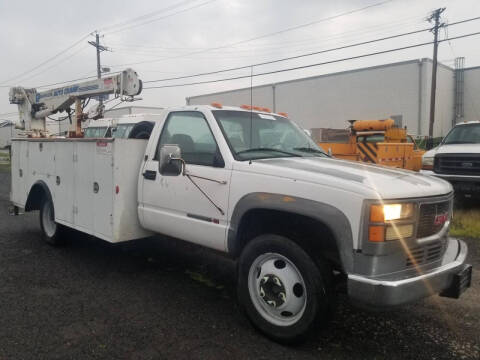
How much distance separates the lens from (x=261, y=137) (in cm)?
445

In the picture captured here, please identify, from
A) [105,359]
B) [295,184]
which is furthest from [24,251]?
[295,184]

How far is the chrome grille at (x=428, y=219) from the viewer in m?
3.26

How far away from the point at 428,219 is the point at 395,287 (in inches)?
27.6

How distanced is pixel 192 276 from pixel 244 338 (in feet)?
5.66

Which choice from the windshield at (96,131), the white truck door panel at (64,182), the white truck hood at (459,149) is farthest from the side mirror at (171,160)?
the windshield at (96,131)

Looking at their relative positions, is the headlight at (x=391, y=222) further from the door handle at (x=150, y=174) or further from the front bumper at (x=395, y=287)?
the door handle at (x=150, y=174)

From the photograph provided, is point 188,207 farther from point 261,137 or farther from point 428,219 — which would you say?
point 428,219

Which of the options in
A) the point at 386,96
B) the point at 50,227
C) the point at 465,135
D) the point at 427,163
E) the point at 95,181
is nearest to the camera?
the point at 95,181

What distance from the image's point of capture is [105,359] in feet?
10.7

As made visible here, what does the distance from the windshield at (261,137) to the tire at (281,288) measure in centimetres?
94

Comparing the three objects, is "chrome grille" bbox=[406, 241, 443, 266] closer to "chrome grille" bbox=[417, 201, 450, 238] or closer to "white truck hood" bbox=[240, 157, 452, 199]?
"chrome grille" bbox=[417, 201, 450, 238]

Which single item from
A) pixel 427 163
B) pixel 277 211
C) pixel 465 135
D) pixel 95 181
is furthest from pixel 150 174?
pixel 465 135

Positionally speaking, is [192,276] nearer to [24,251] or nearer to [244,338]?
[244,338]

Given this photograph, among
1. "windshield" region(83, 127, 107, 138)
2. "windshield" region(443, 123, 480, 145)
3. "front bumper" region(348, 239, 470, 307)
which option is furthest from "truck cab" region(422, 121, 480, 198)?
"windshield" region(83, 127, 107, 138)
